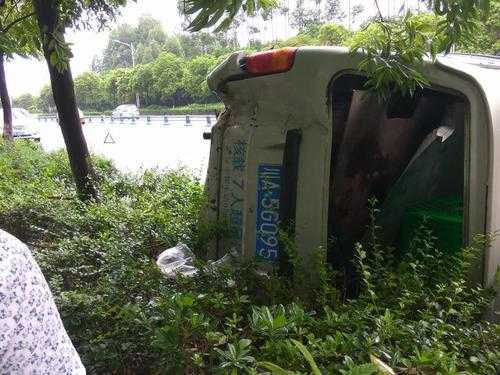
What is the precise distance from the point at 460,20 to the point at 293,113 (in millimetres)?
954

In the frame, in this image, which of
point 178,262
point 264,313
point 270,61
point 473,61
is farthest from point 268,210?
point 473,61

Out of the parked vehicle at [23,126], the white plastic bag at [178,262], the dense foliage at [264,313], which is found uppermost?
the dense foliage at [264,313]

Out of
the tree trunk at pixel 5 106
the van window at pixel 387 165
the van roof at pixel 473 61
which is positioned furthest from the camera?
the tree trunk at pixel 5 106

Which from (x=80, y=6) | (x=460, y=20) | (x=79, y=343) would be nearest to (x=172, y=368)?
(x=79, y=343)

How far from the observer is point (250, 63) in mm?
2646

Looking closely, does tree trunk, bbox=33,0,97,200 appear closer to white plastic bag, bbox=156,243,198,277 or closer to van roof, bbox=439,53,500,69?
white plastic bag, bbox=156,243,198,277

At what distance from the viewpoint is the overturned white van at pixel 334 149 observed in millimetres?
2424

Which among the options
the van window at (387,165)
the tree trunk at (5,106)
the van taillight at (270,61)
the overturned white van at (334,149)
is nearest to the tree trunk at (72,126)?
the overturned white van at (334,149)

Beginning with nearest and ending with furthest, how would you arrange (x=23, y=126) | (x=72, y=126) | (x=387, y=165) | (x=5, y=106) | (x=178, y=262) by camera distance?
1. (x=387, y=165)
2. (x=178, y=262)
3. (x=72, y=126)
4. (x=5, y=106)
5. (x=23, y=126)

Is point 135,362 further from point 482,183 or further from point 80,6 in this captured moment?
point 80,6

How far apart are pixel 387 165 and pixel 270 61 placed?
35.3 inches

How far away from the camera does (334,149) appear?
2.63 metres

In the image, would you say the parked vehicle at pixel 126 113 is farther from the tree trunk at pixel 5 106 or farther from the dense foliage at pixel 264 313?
the dense foliage at pixel 264 313

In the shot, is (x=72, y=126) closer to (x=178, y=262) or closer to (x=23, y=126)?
(x=178, y=262)
